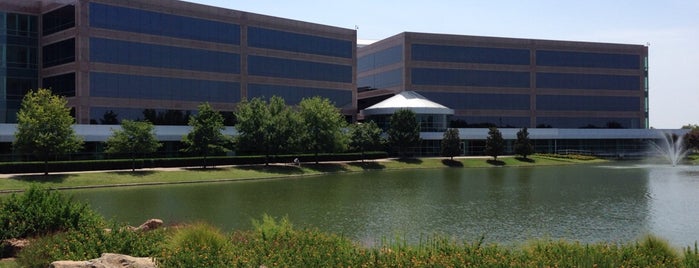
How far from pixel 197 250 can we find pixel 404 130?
71.2 metres

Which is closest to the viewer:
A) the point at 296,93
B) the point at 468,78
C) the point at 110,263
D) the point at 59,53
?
the point at 110,263

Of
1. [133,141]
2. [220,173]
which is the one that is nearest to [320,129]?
[220,173]

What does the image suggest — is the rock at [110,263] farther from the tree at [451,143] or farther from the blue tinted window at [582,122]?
the blue tinted window at [582,122]

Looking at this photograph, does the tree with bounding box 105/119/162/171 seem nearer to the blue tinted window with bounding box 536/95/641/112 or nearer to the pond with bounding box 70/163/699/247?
the pond with bounding box 70/163/699/247

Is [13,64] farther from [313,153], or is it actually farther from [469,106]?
[469,106]

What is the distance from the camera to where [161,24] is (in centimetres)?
7594

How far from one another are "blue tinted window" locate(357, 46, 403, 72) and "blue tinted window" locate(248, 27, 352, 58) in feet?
38.9

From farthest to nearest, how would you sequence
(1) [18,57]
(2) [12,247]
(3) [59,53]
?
(1) [18,57]
(3) [59,53]
(2) [12,247]

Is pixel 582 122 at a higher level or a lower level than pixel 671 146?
higher

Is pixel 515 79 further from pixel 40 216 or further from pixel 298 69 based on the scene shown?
pixel 40 216

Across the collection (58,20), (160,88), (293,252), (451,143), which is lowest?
(293,252)

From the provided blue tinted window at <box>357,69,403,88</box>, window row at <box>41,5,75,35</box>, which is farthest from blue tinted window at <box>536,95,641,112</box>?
window row at <box>41,5,75,35</box>

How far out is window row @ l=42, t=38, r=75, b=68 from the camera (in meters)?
70.9

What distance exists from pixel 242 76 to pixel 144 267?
72240 millimetres
